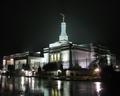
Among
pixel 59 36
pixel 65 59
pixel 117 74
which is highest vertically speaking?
pixel 59 36

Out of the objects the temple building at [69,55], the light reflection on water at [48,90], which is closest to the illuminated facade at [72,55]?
the temple building at [69,55]

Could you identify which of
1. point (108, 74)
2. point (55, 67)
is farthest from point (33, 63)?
point (108, 74)

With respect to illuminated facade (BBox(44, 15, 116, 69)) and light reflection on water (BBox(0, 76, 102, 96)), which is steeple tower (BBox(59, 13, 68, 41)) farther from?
light reflection on water (BBox(0, 76, 102, 96))

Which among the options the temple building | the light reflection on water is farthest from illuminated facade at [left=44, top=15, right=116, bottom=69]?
the light reflection on water

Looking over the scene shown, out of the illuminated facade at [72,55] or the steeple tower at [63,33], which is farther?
the steeple tower at [63,33]

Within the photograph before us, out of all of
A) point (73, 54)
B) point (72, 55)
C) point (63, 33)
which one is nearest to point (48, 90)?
point (72, 55)

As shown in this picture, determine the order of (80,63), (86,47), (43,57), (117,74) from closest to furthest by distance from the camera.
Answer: (117,74) < (80,63) < (86,47) < (43,57)

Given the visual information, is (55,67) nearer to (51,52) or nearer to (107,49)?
(51,52)

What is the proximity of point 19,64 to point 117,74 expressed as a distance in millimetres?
92397

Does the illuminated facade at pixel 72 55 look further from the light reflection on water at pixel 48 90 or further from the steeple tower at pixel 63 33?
the light reflection on water at pixel 48 90

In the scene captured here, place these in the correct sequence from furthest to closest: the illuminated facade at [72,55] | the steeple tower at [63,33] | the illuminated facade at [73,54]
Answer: the steeple tower at [63,33] → the illuminated facade at [73,54] → the illuminated facade at [72,55]

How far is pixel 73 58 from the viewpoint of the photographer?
84.0 m

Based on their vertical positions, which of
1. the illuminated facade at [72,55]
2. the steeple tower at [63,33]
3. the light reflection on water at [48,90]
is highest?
the steeple tower at [63,33]

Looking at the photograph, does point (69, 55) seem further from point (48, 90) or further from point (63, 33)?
point (48, 90)
